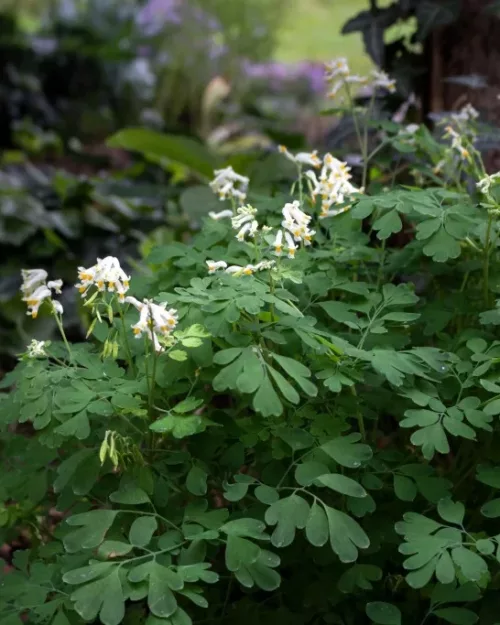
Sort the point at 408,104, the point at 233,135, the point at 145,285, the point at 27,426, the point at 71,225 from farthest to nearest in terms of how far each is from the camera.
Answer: the point at 233,135 < the point at 71,225 < the point at 27,426 < the point at 408,104 < the point at 145,285

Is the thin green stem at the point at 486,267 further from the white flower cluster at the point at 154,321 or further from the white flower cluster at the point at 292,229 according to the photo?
the white flower cluster at the point at 154,321

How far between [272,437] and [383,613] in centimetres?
29

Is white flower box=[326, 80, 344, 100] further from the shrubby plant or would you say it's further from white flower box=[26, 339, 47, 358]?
white flower box=[26, 339, 47, 358]

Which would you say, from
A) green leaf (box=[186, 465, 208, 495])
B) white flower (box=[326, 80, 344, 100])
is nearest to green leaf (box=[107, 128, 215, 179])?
white flower (box=[326, 80, 344, 100])

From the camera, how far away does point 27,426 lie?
2.16m

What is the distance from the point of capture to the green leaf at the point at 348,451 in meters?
1.03

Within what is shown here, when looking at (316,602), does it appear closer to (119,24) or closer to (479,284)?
(479,284)

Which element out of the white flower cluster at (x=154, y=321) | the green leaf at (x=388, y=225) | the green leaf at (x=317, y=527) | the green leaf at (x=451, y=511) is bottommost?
the green leaf at (x=451, y=511)

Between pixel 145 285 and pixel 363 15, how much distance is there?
1170mm

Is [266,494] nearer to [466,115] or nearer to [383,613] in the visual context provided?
[383,613]

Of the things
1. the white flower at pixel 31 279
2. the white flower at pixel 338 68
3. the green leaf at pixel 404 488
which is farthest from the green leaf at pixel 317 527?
the white flower at pixel 338 68

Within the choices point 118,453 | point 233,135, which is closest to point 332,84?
point 118,453

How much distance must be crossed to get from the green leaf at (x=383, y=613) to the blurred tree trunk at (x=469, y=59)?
50.1 inches

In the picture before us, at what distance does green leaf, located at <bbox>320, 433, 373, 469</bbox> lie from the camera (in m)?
1.03
